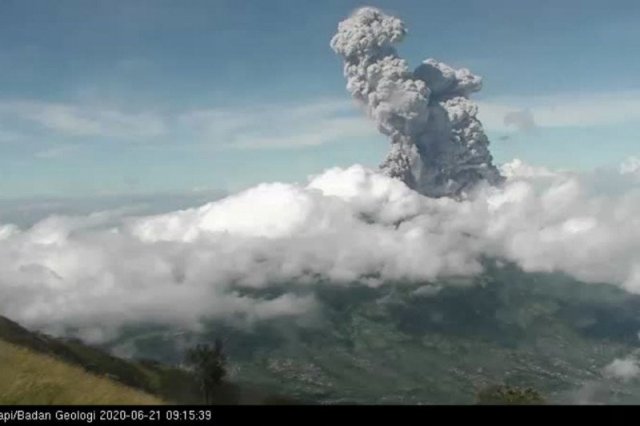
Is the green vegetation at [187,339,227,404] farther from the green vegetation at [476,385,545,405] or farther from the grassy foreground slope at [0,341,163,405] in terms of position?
the grassy foreground slope at [0,341,163,405]

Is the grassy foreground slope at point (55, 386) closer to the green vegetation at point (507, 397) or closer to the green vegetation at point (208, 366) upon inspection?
the green vegetation at point (208, 366)

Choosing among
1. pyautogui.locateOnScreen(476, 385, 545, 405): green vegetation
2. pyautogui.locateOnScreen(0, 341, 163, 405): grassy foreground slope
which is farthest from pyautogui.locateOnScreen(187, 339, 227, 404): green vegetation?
pyautogui.locateOnScreen(0, 341, 163, 405): grassy foreground slope

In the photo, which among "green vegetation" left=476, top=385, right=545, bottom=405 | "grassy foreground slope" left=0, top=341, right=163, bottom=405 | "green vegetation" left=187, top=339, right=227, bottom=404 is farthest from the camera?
"green vegetation" left=187, top=339, right=227, bottom=404

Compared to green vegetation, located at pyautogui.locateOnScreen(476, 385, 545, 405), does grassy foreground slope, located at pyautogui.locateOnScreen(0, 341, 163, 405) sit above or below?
above

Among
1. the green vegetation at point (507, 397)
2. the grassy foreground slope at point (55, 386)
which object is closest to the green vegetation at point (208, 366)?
the green vegetation at point (507, 397)

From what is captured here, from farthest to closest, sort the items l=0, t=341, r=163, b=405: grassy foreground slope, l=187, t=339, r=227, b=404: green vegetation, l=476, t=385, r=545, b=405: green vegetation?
l=187, t=339, r=227, b=404: green vegetation, l=476, t=385, r=545, b=405: green vegetation, l=0, t=341, r=163, b=405: grassy foreground slope

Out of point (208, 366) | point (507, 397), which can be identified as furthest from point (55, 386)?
point (507, 397)
